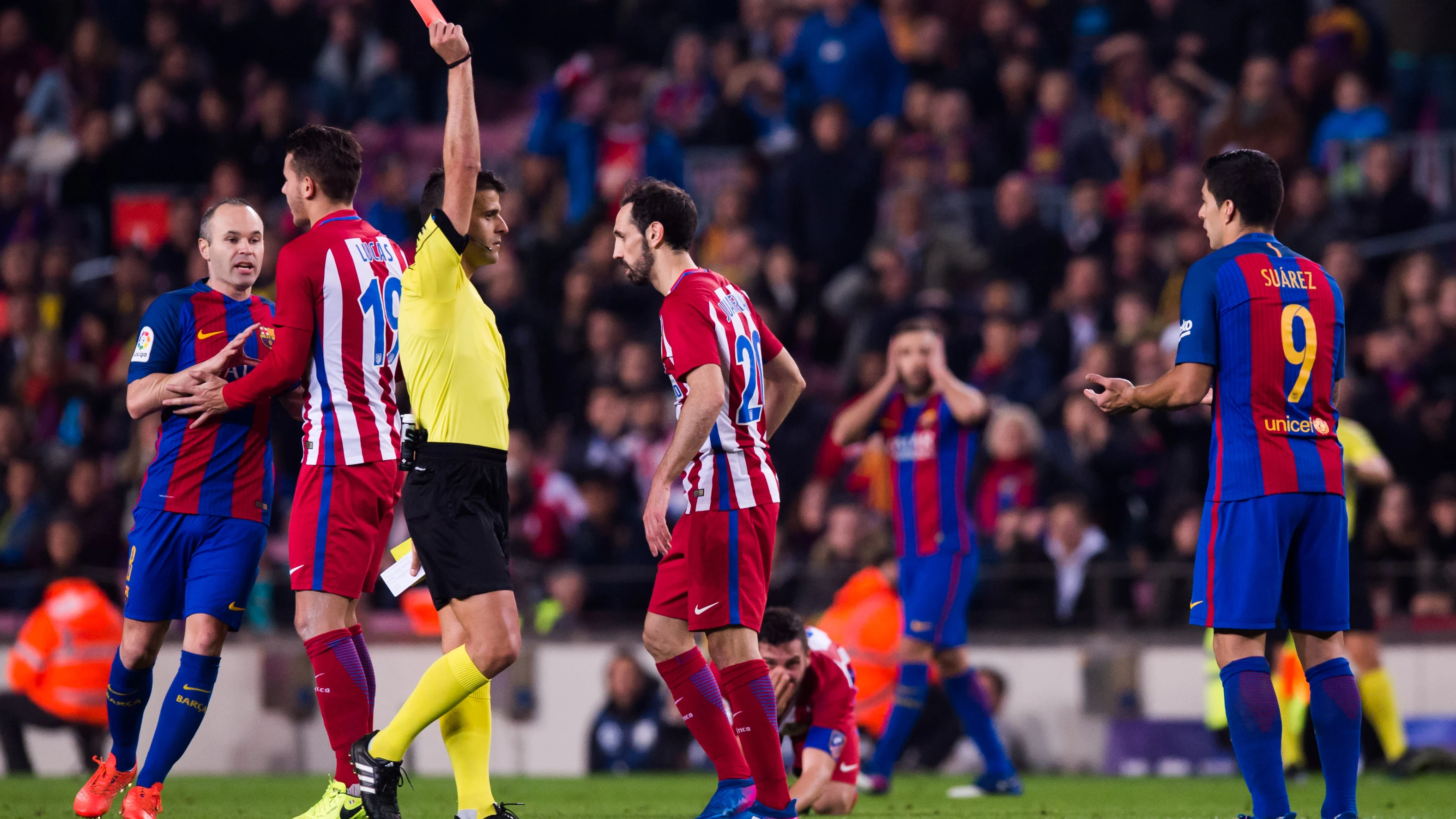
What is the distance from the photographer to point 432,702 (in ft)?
19.9

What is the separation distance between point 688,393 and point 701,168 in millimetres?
10841

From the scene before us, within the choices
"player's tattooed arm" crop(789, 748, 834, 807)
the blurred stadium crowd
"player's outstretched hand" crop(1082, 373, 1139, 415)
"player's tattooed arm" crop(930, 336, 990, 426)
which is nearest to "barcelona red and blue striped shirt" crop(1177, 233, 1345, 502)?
"player's outstretched hand" crop(1082, 373, 1139, 415)

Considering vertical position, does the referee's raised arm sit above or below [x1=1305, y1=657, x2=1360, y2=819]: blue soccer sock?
above

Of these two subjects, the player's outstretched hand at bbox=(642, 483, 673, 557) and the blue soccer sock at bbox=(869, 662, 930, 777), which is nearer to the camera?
the player's outstretched hand at bbox=(642, 483, 673, 557)

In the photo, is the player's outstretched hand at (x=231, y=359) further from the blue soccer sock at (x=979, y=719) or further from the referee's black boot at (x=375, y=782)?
the blue soccer sock at (x=979, y=719)

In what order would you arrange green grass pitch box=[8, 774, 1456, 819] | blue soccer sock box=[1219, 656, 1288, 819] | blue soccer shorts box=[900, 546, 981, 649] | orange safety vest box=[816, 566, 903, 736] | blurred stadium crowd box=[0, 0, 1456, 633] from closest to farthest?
blue soccer sock box=[1219, 656, 1288, 819]
green grass pitch box=[8, 774, 1456, 819]
blue soccer shorts box=[900, 546, 981, 649]
orange safety vest box=[816, 566, 903, 736]
blurred stadium crowd box=[0, 0, 1456, 633]

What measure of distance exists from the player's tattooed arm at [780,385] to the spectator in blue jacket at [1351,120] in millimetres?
9614

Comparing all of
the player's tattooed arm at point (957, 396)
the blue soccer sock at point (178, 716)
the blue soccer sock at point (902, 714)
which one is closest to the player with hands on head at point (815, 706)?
the blue soccer sock at point (902, 714)

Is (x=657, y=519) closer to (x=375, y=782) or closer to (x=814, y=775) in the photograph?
(x=375, y=782)

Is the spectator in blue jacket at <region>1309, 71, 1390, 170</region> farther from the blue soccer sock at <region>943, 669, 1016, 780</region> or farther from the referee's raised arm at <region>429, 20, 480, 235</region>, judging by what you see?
the referee's raised arm at <region>429, 20, 480, 235</region>

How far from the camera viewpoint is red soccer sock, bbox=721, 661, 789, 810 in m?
6.21

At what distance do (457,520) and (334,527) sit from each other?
0.56 m

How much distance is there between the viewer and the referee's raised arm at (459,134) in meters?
6.07

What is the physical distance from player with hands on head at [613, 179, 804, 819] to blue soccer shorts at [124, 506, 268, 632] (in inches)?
67.2
